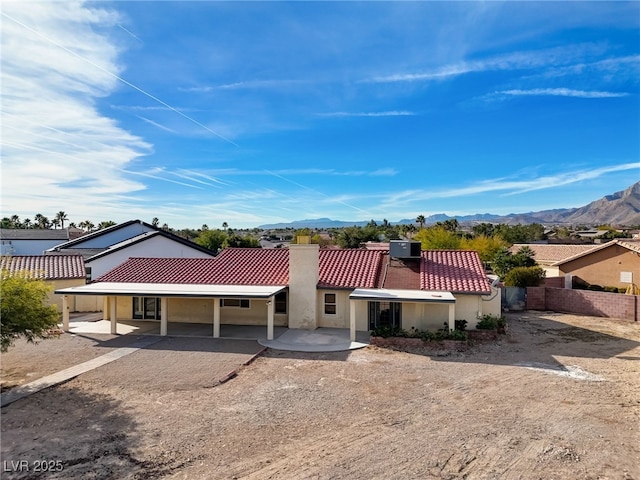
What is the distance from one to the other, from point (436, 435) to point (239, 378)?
21.5ft

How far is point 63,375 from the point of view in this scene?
13156 mm

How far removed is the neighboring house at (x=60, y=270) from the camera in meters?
25.1

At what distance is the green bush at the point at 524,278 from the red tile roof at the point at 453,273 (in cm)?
872

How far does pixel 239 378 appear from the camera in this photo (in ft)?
43.0

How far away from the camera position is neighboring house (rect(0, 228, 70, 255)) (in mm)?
51594

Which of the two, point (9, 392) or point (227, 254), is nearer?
point (9, 392)

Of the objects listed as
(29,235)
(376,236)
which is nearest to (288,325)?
(29,235)

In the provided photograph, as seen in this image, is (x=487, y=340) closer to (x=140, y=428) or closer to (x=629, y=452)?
(x=629, y=452)

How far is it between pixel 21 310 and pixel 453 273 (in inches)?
704

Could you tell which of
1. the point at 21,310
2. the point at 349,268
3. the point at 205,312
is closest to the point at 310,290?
Answer: the point at 349,268

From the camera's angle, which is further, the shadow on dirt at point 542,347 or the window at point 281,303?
the window at point 281,303

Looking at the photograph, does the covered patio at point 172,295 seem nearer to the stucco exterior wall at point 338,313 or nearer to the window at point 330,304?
the stucco exterior wall at point 338,313

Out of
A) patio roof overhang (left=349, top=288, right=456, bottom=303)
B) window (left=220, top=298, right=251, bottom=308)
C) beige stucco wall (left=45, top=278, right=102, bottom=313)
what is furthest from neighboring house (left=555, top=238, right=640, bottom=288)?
beige stucco wall (left=45, top=278, right=102, bottom=313)

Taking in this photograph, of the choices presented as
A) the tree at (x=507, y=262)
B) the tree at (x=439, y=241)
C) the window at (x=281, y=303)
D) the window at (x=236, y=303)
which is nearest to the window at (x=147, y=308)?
the window at (x=236, y=303)
